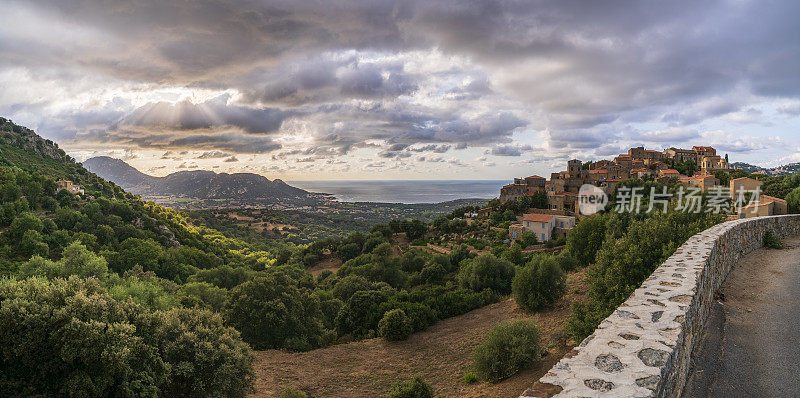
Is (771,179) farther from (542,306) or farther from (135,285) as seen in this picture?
(135,285)

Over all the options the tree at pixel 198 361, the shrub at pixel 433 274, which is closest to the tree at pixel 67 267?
the tree at pixel 198 361

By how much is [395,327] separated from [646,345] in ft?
37.9

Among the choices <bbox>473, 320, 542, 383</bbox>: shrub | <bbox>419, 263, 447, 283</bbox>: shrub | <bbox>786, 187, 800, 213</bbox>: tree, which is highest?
<bbox>786, 187, 800, 213</bbox>: tree

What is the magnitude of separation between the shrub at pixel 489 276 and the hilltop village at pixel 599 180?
692 inches

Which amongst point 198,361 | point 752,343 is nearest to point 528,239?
point 752,343

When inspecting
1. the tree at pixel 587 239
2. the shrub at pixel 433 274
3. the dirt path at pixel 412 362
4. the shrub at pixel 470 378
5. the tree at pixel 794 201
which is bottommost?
the shrub at pixel 433 274

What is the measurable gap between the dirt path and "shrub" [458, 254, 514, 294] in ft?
12.6

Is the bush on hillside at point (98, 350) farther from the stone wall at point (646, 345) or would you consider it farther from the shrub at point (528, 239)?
the shrub at point (528, 239)

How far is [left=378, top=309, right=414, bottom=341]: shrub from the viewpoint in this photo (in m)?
13.6

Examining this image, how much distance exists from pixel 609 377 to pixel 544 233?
35246mm

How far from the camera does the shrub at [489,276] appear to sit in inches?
737

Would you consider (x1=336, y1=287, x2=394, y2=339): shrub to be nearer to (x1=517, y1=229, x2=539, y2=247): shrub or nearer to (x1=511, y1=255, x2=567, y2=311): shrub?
(x1=511, y1=255, x2=567, y2=311): shrub

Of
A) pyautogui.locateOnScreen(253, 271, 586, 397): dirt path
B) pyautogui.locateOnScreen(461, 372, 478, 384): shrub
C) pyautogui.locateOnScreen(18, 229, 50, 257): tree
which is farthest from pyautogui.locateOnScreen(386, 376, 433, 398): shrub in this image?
pyautogui.locateOnScreen(18, 229, 50, 257): tree

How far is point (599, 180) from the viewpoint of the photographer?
48.3 metres
